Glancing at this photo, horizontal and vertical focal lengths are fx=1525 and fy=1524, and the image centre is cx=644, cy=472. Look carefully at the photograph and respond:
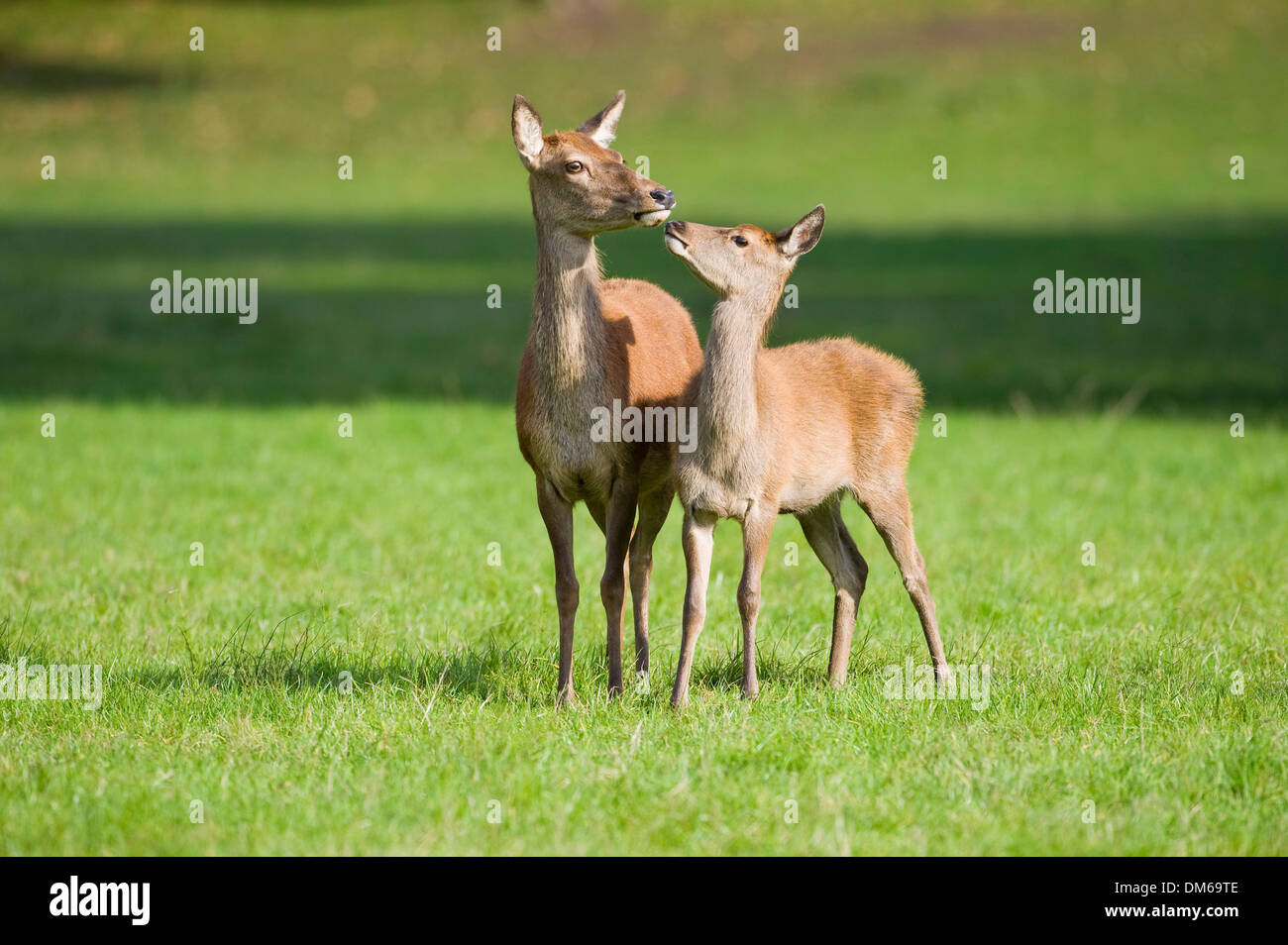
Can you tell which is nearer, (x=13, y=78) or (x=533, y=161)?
(x=533, y=161)

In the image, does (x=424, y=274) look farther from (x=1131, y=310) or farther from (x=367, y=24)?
(x=367, y=24)

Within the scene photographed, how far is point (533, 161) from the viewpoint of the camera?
6035mm

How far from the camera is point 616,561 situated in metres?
6.21

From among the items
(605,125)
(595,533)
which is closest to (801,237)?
(605,125)

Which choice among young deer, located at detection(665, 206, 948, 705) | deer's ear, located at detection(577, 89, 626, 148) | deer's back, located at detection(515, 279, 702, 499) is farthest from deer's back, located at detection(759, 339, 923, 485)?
deer's ear, located at detection(577, 89, 626, 148)

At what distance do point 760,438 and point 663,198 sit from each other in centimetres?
98

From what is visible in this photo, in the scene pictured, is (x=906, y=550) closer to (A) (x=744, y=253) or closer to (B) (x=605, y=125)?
(A) (x=744, y=253)

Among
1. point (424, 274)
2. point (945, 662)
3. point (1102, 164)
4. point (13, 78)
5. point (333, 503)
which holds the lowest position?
point (945, 662)

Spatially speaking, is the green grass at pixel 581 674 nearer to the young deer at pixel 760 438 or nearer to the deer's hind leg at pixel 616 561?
the deer's hind leg at pixel 616 561

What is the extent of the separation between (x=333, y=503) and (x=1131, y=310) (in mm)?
11324

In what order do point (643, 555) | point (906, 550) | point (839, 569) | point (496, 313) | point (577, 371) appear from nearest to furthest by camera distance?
point (577, 371) < point (906, 550) < point (643, 555) < point (839, 569) < point (496, 313)

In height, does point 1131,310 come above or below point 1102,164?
below

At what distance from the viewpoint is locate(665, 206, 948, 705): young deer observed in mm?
5805
